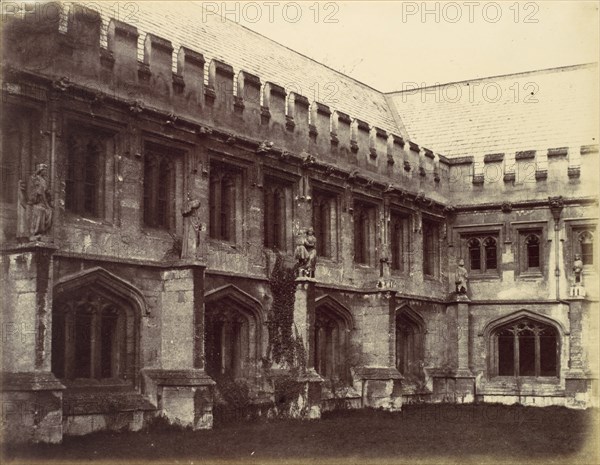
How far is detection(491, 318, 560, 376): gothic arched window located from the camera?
26828 millimetres

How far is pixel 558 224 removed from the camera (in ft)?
89.1

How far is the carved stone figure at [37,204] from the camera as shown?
47.5ft

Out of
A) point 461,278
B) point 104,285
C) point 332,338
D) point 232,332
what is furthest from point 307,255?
point 461,278

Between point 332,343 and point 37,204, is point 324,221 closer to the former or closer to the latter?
point 332,343

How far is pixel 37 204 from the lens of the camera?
574 inches

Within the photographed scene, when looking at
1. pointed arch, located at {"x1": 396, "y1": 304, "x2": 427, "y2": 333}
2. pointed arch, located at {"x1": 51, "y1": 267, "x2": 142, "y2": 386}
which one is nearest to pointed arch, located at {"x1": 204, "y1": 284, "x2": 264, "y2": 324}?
pointed arch, located at {"x1": 51, "y1": 267, "x2": 142, "y2": 386}

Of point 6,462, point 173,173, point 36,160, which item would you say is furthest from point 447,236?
point 6,462

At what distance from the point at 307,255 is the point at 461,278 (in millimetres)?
8417

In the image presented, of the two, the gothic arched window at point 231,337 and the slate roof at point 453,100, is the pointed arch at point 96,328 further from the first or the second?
the slate roof at point 453,100

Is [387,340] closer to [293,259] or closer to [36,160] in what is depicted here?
[293,259]

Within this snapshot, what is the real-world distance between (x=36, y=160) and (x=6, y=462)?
4.85m

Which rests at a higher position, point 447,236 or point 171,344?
point 447,236

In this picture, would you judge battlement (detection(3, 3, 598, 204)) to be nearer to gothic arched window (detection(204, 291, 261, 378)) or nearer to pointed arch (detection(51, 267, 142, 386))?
pointed arch (detection(51, 267, 142, 386))

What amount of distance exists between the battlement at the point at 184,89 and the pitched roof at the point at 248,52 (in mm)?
→ 1048
